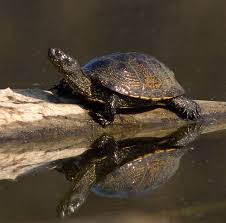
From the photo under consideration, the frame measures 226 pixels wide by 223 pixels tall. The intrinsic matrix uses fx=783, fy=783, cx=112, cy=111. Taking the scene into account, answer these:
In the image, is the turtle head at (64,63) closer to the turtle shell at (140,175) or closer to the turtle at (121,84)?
the turtle at (121,84)

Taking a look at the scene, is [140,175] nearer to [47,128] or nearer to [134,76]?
[47,128]

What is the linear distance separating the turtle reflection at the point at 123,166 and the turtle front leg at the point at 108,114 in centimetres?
19

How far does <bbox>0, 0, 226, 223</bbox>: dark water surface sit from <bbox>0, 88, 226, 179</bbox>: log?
2.00 feet

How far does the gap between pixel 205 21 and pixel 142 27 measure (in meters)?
1.76

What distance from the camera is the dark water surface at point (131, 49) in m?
6.66

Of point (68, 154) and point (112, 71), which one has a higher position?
point (112, 71)

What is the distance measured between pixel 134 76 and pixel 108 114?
594 mm

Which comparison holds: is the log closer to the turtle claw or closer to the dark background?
the turtle claw

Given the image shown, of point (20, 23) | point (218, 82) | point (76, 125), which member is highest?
point (76, 125)

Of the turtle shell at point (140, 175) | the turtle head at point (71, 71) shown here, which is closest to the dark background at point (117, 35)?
the turtle head at point (71, 71)

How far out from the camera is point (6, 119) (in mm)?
8430

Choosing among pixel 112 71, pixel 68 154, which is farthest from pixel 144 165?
pixel 112 71

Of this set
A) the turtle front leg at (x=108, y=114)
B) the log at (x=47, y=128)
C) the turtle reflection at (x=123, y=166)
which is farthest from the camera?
the turtle front leg at (x=108, y=114)

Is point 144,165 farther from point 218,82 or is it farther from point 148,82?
point 218,82
